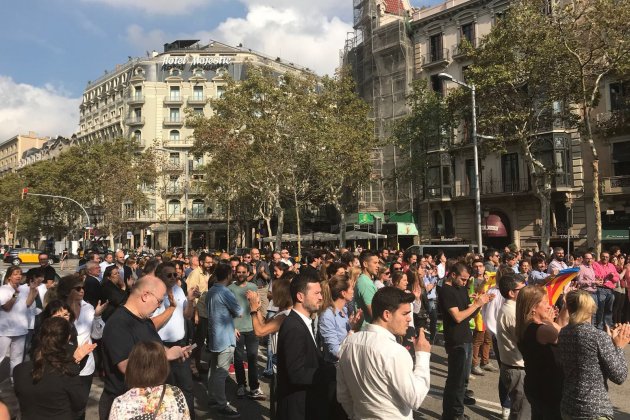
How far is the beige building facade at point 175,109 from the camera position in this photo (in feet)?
192

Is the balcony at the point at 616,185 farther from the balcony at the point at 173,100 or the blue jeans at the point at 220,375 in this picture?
the balcony at the point at 173,100

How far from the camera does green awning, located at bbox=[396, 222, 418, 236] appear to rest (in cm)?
3612

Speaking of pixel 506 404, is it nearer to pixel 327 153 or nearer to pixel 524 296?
pixel 524 296

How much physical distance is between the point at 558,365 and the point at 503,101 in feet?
69.0

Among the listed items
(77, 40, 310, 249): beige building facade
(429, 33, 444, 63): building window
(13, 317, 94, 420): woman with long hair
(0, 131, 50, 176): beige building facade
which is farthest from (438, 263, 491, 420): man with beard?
(0, 131, 50, 176): beige building facade

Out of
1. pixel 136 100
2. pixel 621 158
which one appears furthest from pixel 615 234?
pixel 136 100

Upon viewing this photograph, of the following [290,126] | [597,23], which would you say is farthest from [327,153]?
[597,23]

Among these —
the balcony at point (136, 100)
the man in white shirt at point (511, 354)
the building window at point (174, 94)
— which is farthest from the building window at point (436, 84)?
the balcony at point (136, 100)

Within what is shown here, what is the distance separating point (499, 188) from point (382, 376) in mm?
31552

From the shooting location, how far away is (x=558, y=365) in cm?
387

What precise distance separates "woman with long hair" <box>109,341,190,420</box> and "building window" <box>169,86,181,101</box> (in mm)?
63738

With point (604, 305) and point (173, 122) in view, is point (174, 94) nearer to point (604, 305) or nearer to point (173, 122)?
point (173, 122)

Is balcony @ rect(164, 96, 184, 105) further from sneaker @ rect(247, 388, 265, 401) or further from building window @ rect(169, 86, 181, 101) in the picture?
sneaker @ rect(247, 388, 265, 401)

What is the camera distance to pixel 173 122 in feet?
204
